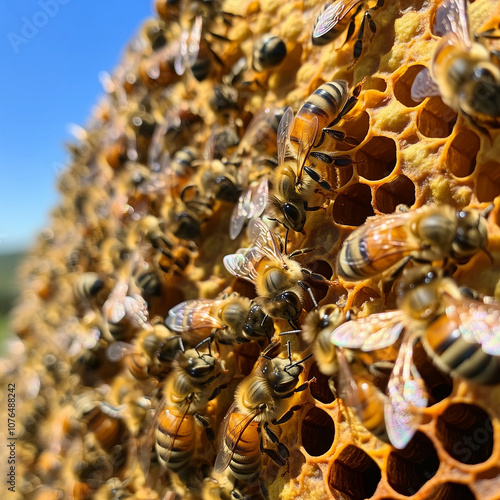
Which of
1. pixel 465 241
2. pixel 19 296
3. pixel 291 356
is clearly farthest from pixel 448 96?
pixel 19 296

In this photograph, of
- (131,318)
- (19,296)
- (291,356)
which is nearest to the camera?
(291,356)

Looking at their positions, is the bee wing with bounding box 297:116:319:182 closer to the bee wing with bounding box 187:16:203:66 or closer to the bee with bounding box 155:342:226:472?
the bee with bounding box 155:342:226:472

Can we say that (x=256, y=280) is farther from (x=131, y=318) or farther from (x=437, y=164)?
(x=131, y=318)

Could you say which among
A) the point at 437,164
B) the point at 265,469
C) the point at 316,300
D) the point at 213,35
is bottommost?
the point at 265,469

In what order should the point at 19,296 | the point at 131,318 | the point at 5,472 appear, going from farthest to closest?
1. the point at 19,296
2. the point at 5,472
3. the point at 131,318

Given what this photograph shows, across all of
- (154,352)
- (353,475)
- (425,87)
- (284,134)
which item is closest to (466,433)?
(353,475)

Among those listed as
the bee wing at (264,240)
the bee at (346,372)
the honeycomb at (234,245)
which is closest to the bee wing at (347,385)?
the bee at (346,372)

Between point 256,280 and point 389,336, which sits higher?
point 256,280
